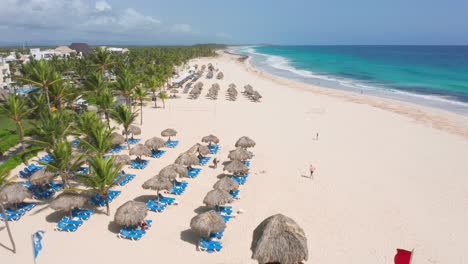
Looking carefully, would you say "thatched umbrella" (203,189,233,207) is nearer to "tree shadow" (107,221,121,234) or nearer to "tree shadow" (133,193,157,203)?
"tree shadow" (133,193,157,203)

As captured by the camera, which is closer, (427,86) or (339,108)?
(339,108)

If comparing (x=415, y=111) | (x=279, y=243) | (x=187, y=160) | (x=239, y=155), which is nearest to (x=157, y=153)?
(x=187, y=160)

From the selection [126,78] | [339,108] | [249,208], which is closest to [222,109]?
[126,78]

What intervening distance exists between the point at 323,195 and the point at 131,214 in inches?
383

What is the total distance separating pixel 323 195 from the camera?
16297 mm

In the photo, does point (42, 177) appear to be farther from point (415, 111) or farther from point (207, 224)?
point (415, 111)

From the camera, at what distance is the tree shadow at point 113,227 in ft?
42.4

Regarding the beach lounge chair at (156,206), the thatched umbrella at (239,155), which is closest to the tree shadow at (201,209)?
the beach lounge chair at (156,206)

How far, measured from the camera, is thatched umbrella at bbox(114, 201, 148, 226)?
40.7 feet

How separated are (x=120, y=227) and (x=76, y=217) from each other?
2.24 m

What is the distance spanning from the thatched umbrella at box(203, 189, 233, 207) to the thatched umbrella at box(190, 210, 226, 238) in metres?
1.47

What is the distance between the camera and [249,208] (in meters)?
14.9

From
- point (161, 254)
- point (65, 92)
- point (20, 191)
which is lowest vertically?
point (161, 254)

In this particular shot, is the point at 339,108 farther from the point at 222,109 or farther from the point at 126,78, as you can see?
the point at 126,78
